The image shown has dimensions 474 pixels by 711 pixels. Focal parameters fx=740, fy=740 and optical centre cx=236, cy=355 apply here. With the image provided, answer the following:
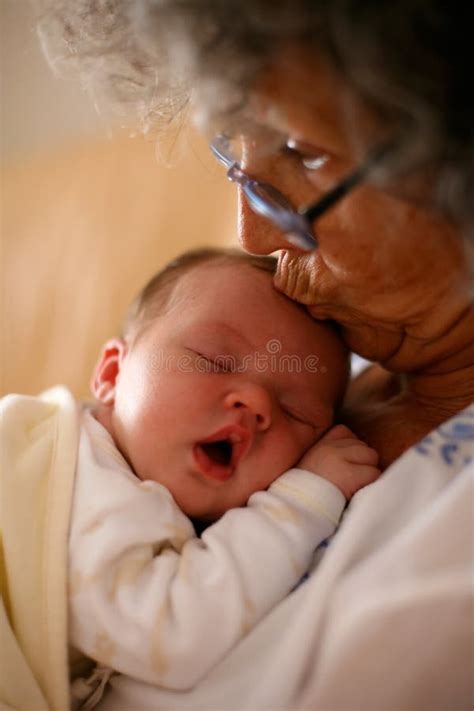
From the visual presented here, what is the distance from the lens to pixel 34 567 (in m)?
0.83

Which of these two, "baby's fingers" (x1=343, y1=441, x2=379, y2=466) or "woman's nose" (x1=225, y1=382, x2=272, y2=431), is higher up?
"woman's nose" (x1=225, y1=382, x2=272, y2=431)

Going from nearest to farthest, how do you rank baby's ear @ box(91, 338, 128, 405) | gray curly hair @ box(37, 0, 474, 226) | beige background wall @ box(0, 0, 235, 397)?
gray curly hair @ box(37, 0, 474, 226)
baby's ear @ box(91, 338, 128, 405)
beige background wall @ box(0, 0, 235, 397)

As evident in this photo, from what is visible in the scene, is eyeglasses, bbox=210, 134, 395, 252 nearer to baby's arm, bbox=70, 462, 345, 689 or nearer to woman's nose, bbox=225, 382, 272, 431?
woman's nose, bbox=225, 382, 272, 431

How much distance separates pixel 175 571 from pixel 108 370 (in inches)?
14.9

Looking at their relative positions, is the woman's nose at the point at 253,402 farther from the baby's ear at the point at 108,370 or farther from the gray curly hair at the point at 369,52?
the gray curly hair at the point at 369,52

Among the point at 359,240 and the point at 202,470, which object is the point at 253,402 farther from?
the point at 359,240

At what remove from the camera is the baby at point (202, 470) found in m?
0.77

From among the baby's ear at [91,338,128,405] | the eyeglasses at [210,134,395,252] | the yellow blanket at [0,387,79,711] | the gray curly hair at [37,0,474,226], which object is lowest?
the yellow blanket at [0,387,79,711]

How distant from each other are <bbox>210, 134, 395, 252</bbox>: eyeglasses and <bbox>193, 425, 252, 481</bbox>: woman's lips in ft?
0.80

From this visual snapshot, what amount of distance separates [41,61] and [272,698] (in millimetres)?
1919

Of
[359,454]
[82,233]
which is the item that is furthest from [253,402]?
[82,233]

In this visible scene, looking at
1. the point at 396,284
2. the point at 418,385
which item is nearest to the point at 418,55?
the point at 396,284

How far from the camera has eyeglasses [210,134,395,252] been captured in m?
0.59

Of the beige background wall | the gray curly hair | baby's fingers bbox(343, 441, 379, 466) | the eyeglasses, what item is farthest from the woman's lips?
the beige background wall
